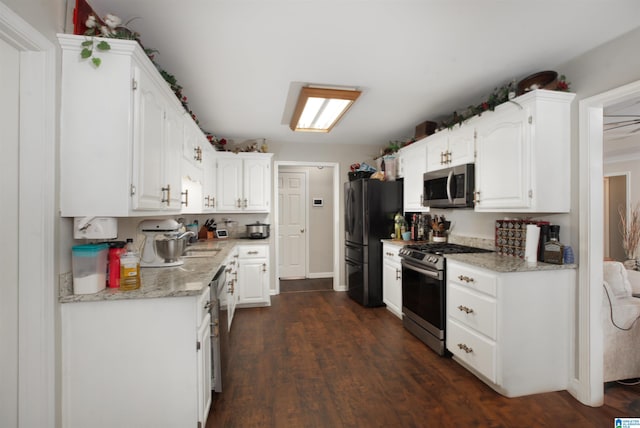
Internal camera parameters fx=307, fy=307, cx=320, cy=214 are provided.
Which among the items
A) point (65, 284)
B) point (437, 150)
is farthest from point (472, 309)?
point (65, 284)

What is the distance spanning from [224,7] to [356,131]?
2.70m

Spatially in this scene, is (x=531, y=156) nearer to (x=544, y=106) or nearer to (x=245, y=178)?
(x=544, y=106)

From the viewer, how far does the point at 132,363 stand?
1.55 meters

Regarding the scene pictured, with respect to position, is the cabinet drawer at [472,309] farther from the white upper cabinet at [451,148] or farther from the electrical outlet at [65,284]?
the electrical outlet at [65,284]

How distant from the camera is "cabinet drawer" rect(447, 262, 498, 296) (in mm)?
2199

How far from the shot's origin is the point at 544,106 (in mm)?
2188

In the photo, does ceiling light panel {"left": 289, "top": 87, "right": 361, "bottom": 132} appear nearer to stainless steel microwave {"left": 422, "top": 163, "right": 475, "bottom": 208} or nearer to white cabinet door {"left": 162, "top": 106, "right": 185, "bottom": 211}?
white cabinet door {"left": 162, "top": 106, "right": 185, "bottom": 211}

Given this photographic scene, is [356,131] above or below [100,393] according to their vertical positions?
above

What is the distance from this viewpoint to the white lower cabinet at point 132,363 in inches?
59.2

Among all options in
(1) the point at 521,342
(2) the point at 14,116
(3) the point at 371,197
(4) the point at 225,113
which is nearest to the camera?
(2) the point at 14,116

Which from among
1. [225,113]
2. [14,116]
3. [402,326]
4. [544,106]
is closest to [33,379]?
[14,116]

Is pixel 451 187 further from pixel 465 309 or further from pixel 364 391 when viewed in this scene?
pixel 364 391

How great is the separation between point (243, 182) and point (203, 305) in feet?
8.96

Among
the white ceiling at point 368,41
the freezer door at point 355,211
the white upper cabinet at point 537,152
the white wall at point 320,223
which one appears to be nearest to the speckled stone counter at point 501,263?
the white upper cabinet at point 537,152
